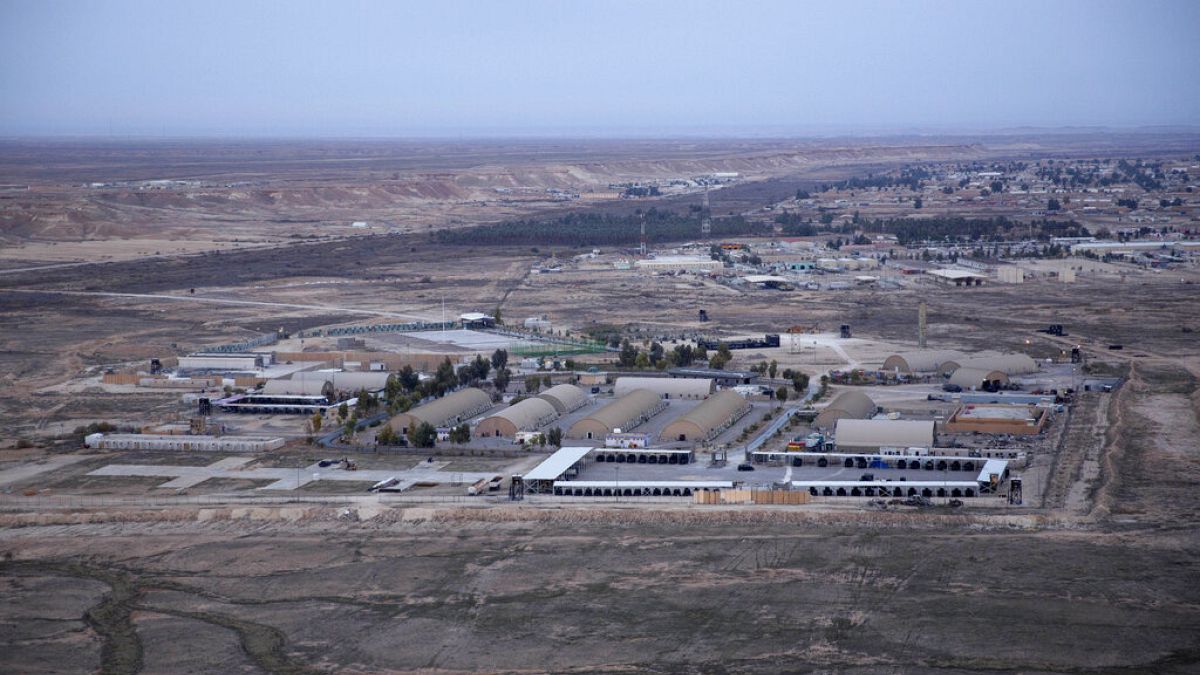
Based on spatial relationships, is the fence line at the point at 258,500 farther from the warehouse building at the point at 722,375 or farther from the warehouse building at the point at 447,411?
the warehouse building at the point at 722,375

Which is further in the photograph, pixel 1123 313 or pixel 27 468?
pixel 1123 313

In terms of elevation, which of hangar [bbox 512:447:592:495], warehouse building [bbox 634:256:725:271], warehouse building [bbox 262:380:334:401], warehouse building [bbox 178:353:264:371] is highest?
hangar [bbox 512:447:592:495]

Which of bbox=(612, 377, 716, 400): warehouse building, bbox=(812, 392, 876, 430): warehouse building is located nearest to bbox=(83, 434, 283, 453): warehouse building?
bbox=(612, 377, 716, 400): warehouse building

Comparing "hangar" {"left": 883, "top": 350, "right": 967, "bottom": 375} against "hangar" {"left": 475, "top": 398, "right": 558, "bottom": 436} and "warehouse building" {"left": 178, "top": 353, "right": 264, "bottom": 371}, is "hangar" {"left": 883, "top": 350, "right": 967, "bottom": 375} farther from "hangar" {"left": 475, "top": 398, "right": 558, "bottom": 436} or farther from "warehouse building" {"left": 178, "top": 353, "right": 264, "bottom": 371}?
"warehouse building" {"left": 178, "top": 353, "right": 264, "bottom": 371}

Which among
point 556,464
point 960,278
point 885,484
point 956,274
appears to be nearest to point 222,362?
point 556,464

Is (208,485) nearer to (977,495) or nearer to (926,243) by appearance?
(977,495)

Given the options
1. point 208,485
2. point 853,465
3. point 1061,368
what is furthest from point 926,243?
point 208,485

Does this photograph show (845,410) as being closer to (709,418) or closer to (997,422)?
(709,418)
